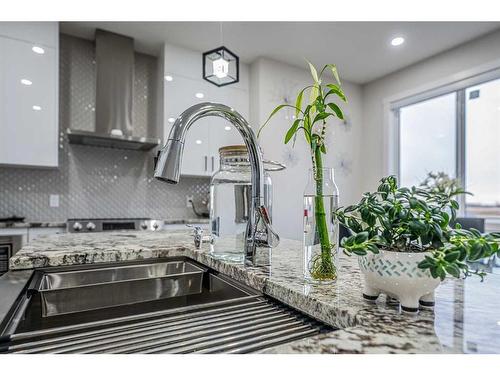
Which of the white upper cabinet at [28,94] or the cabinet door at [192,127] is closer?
the white upper cabinet at [28,94]

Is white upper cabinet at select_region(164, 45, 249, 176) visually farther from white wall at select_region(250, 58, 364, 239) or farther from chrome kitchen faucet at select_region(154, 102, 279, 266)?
chrome kitchen faucet at select_region(154, 102, 279, 266)

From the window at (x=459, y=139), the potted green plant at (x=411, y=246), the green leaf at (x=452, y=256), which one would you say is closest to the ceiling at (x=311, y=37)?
the window at (x=459, y=139)

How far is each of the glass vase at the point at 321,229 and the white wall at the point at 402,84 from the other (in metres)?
3.40

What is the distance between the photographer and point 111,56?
3.12 m

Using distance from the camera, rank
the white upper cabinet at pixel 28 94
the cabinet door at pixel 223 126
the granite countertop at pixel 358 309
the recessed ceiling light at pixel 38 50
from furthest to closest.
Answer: the cabinet door at pixel 223 126 → the recessed ceiling light at pixel 38 50 → the white upper cabinet at pixel 28 94 → the granite countertop at pixel 358 309

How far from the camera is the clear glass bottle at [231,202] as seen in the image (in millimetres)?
923

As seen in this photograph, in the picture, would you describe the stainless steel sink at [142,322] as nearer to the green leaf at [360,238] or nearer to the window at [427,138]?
the green leaf at [360,238]

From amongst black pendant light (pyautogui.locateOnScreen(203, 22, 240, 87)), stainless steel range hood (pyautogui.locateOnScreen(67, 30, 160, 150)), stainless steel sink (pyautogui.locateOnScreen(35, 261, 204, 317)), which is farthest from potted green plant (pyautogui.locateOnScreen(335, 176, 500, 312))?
stainless steel range hood (pyautogui.locateOnScreen(67, 30, 160, 150))

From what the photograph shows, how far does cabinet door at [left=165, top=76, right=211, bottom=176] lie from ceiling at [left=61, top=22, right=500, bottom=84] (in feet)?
1.42

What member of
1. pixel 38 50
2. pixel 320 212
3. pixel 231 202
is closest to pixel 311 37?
pixel 38 50

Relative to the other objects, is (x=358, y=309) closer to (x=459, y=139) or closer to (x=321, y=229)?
(x=321, y=229)

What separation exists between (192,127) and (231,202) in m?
2.60

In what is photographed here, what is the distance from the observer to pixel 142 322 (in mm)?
551

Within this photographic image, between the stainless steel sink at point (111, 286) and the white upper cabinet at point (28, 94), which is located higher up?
the white upper cabinet at point (28, 94)
